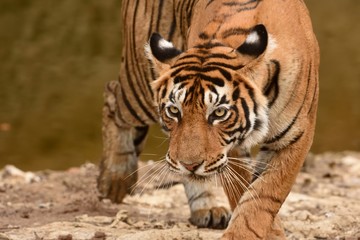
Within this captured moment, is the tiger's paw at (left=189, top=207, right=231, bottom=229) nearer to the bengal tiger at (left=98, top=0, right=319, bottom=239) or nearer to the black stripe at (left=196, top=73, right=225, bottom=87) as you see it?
the bengal tiger at (left=98, top=0, right=319, bottom=239)

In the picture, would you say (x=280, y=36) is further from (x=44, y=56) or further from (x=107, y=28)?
(x=107, y=28)

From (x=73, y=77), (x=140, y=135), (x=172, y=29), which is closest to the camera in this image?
(x=172, y=29)

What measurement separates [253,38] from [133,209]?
2.26 meters

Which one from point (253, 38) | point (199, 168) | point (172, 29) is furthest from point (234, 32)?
point (172, 29)

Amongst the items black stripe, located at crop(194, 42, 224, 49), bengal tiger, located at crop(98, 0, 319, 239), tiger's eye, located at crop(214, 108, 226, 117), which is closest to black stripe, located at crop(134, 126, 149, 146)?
bengal tiger, located at crop(98, 0, 319, 239)

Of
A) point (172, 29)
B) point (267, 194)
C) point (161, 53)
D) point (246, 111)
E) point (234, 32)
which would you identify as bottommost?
point (267, 194)

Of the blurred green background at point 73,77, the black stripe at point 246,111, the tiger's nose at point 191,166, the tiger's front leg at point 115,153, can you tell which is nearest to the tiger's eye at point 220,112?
the black stripe at point 246,111

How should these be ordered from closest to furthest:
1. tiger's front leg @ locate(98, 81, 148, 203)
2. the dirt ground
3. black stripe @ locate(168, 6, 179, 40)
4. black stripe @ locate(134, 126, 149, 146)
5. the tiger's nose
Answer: the tiger's nose < the dirt ground < black stripe @ locate(168, 6, 179, 40) < tiger's front leg @ locate(98, 81, 148, 203) < black stripe @ locate(134, 126, 149, 146)

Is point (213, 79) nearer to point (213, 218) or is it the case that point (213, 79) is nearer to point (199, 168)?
point (199, 168)

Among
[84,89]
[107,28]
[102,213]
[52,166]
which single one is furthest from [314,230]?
[107,28]

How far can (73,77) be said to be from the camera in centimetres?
1134

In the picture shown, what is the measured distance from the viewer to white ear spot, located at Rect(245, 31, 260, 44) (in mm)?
4414

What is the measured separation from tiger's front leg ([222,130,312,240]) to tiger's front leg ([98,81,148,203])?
5.83 feet

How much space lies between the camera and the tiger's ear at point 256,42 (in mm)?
4410
